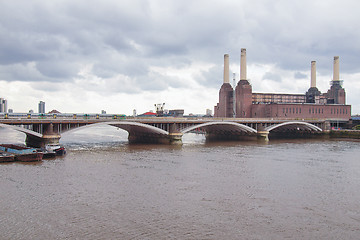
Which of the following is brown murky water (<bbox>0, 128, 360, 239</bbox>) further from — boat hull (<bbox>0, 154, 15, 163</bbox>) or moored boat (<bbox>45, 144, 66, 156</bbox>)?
moored boat (<bbox>45, 144, 66, 156</bbox>)

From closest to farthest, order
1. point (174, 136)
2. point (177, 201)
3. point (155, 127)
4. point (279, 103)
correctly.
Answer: point (177, 201), point (155, 127), point (174, 136), point (279, 103)

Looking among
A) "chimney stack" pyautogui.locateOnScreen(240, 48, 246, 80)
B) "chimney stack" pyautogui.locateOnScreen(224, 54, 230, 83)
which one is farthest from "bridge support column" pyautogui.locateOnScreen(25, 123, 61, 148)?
"chimney stack" pyautogui.locateOnScreen(224, 54, 230, 83)

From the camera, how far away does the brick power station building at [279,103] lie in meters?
113

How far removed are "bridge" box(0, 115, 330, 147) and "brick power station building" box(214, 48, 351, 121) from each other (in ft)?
31.8

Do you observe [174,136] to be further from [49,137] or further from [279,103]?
[279,103]

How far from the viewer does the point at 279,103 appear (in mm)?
114062

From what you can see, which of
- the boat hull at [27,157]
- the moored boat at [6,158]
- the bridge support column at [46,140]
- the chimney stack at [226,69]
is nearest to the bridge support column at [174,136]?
the bridge support column at [46,140]

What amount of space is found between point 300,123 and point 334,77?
5051 cm

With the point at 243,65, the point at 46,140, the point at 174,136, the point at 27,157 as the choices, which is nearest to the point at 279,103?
the point at 243,65

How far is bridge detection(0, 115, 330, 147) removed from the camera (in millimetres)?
53562

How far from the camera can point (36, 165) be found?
39562 millimetres

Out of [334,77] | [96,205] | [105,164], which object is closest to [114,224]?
[96,205]

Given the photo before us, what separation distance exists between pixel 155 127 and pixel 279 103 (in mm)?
61819

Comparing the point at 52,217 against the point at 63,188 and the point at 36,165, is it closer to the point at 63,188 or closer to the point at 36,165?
the point at 63,188
